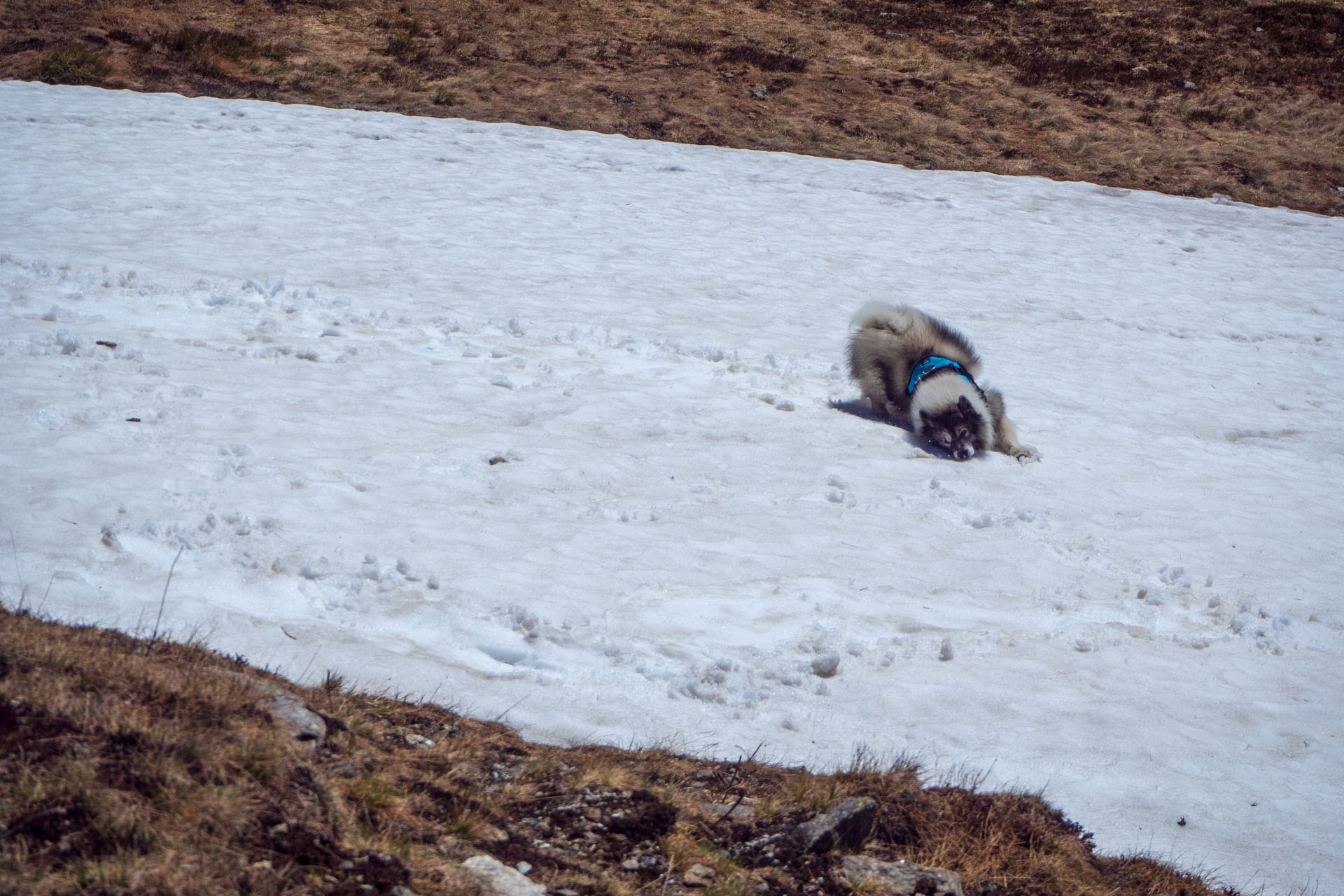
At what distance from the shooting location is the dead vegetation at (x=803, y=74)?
20859 mm

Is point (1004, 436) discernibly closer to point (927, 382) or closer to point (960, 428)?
point (960, 428)

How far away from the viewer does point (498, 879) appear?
3.31 m

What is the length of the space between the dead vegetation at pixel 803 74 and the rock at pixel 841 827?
1861 centimetres

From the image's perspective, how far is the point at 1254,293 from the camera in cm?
1586

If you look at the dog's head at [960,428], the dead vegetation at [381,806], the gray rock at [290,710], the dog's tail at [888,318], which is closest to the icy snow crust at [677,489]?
the dog's head at [960,428]

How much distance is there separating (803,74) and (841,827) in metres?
23.4

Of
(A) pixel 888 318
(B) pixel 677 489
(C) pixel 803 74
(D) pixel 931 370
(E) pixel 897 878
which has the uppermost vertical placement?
(C) pixel 803 74

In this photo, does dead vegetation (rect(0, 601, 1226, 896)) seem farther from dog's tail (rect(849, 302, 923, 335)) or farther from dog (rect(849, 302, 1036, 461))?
dog's tail (rect(849, 302, 923, 335))

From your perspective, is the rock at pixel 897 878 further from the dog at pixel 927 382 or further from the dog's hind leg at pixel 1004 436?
the dog's hind leg at pixel 1004 436

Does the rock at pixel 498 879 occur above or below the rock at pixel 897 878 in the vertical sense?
above

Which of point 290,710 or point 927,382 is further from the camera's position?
point 927,382

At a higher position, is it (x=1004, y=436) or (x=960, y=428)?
(x=960, y=428)

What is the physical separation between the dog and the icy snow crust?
266mm

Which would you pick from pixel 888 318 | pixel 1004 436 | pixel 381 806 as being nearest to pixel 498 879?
pixel 381 806
